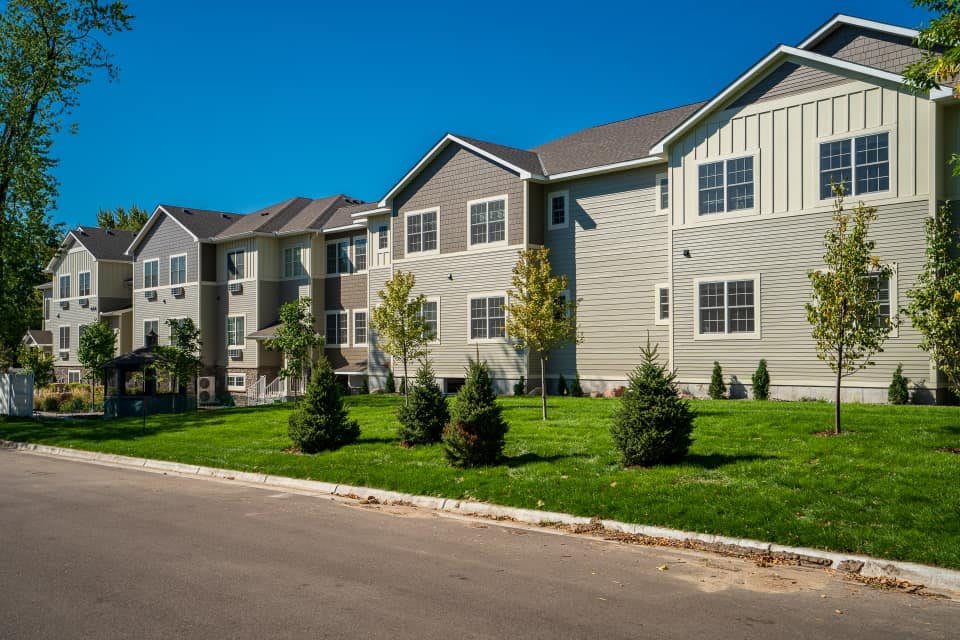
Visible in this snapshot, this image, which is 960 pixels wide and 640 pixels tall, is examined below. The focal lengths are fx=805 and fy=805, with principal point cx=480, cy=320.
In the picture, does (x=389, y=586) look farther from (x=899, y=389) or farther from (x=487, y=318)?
(x=487, y=318)

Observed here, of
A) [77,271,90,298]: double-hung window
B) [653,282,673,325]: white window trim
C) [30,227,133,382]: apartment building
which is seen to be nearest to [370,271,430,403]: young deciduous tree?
[653,282,673,325]: white window trim

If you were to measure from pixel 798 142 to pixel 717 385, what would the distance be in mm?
6943

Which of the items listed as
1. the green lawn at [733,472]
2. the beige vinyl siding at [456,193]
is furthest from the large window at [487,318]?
the green lawn at [733,472]

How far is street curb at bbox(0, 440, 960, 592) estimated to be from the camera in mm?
8234

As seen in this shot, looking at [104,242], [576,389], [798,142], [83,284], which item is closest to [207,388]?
[83,284]

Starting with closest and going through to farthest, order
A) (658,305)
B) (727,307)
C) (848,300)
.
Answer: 1. (848,300)
2. (727,307)
3. (658,305)

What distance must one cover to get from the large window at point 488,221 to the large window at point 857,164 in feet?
36.4

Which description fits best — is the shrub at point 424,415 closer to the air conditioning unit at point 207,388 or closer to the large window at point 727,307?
the large window at point 727,307

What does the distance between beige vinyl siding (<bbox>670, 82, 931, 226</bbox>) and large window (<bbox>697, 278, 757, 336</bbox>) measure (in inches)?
75.5

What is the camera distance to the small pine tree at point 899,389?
19.5 m

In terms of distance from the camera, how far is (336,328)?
3859 cm

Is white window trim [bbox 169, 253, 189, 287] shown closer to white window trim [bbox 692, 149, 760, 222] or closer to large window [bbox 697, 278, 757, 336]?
white window trim [bbox 692, 149, 760, 222]

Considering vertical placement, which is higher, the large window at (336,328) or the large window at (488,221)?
the large window at (488,221)

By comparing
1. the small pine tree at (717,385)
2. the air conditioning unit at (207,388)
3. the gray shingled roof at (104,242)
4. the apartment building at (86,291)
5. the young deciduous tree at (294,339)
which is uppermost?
the gray shingled roof at (104,242)
